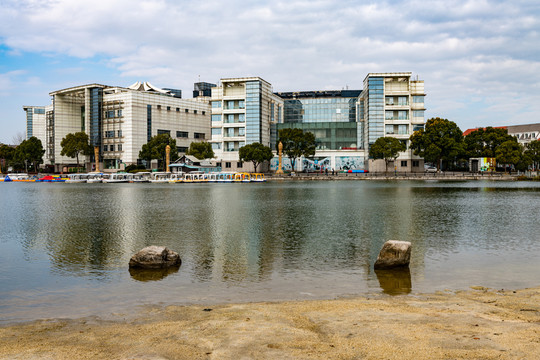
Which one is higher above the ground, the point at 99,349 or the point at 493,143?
the point at 493,143

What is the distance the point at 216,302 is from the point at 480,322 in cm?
809

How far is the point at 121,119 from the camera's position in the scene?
535ft

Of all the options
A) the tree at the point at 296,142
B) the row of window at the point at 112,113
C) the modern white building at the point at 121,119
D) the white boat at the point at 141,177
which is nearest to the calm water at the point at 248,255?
the tree at the point at 296,142

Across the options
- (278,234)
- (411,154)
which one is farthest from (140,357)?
(411,154)

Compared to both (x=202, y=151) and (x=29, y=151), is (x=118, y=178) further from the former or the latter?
(x=29, y=151)

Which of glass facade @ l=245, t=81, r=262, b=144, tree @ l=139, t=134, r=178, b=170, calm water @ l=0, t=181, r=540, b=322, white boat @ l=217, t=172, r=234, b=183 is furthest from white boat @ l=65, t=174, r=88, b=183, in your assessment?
calm water @ l=0, t=181, r=540, b=322

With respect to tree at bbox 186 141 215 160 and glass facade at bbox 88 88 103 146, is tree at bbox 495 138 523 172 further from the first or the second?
glass facade at bbox 88 88 103 146

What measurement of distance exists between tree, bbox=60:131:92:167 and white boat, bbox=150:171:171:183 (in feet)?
153

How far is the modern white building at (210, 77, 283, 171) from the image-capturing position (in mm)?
146375

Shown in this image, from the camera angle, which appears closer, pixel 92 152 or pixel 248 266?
pixel 248 266

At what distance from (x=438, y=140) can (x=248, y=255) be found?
10937cm

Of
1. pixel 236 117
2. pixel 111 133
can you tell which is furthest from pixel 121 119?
pixel 236 117

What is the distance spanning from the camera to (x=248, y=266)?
2125 centimetres

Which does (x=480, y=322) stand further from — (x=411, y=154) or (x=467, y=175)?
(x=411, y=154)
